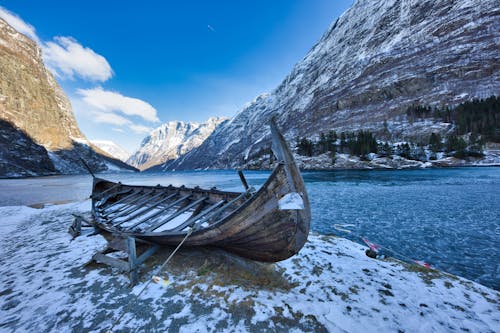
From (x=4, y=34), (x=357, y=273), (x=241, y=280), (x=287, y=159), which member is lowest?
(x=357, y=273)

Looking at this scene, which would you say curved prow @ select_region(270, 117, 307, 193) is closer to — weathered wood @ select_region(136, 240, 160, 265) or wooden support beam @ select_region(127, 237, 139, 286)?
wooden support beam @ select_region(127, 237, 139, 286)

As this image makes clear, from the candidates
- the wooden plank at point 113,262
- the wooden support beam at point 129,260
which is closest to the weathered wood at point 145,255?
the wooden support beam at point 129,260

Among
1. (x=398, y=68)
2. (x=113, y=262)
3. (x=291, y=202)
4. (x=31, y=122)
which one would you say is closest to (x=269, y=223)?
(x=291, y=202)

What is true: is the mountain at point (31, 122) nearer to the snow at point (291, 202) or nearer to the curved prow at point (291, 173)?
the curved prow at point (291, 173)

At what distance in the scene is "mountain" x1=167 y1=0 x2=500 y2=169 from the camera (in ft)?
210

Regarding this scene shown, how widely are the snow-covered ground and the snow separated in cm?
198

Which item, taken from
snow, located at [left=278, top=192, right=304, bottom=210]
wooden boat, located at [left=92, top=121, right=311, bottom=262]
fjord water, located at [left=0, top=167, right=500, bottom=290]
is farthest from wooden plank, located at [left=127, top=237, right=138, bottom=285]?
fjord water, located at [left=0, top=167, right=500, bottom=290]

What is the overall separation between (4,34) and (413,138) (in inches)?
8620

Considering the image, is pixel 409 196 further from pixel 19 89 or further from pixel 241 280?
pixel 19 89

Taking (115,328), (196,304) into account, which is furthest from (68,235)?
(196,304)

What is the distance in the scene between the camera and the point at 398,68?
272 ft

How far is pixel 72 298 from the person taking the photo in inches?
166

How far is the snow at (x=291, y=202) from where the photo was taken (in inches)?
143

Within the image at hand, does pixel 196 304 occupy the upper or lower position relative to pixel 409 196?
upper
